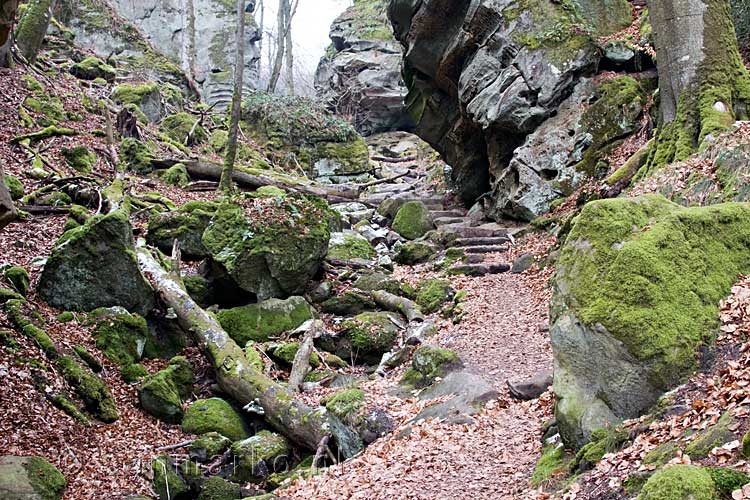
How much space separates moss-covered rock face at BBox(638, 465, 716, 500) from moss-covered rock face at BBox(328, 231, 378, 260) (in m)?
12.6

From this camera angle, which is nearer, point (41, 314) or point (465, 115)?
point (41, 314)

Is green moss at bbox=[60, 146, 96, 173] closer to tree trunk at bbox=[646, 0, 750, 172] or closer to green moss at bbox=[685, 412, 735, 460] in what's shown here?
tree trunk at bbox=[646, 0, 750, 172]

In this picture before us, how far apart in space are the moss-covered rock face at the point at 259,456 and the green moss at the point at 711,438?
232 inches

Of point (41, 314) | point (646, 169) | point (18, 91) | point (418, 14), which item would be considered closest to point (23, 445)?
point (41, 314)

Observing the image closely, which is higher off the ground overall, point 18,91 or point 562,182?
point 18,91

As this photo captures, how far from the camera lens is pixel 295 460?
8492 mm

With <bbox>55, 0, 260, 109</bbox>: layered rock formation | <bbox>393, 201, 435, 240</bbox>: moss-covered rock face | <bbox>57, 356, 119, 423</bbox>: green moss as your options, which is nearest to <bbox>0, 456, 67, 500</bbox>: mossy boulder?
<bbox>57, 356, 119, 423</bbox>: green moss

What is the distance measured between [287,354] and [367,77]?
3171 centimetres

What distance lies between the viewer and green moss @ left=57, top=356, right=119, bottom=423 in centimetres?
856

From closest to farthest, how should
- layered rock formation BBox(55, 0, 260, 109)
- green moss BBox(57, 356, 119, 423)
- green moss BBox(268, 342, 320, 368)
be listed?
green moss BBox(57, 356, 119, 423) → green moss BBox(268, 342, 320, 368) → layered rock formation BBox(55, 0, 260, 109)

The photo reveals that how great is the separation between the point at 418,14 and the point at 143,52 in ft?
57.8

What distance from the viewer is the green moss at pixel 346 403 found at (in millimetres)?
8164

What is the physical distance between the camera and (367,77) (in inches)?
1559

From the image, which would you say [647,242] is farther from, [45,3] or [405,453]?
[45,3]
